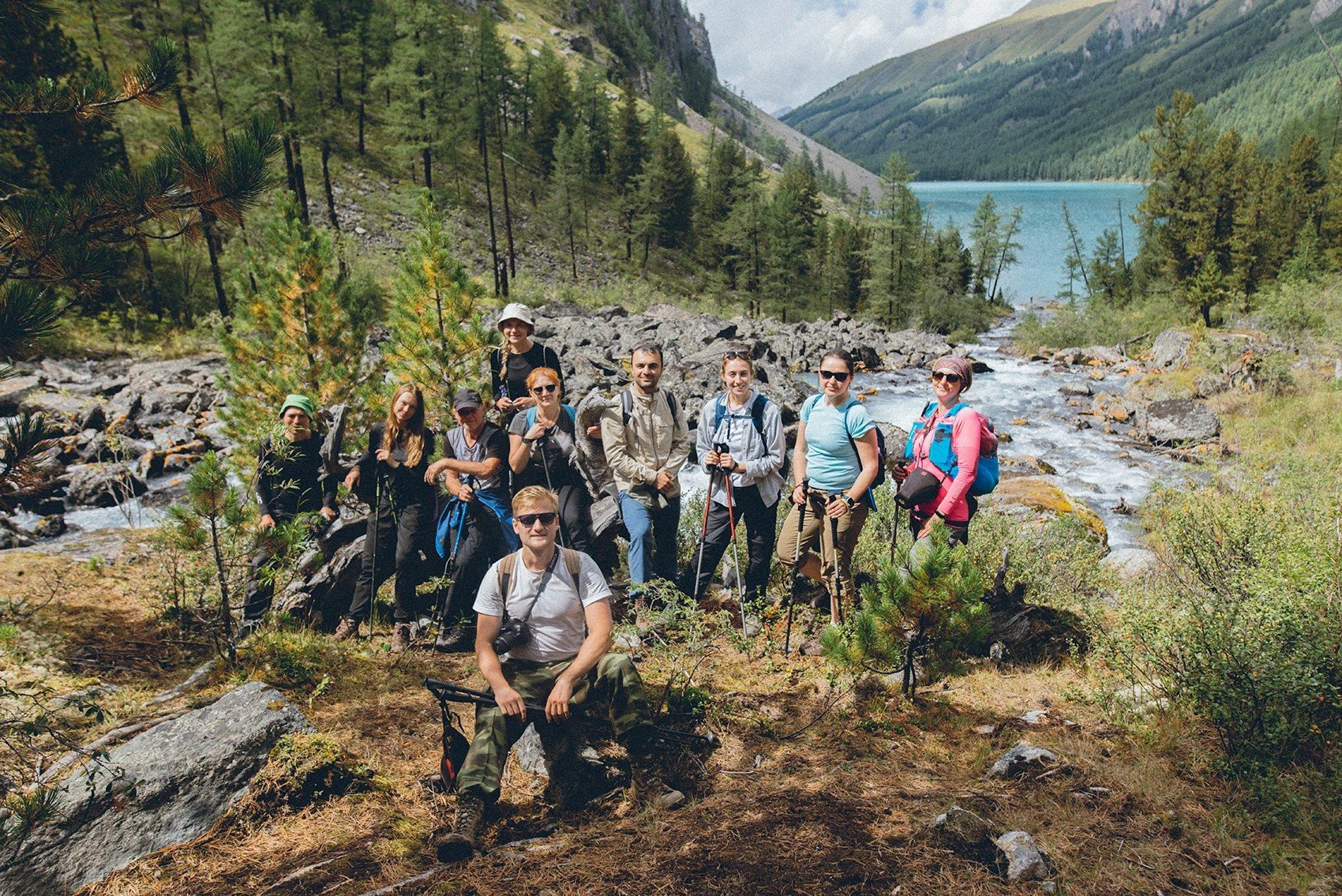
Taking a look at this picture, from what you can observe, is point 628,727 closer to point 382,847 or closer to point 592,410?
point 382,847

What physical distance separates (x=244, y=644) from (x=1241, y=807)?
6.36 metres

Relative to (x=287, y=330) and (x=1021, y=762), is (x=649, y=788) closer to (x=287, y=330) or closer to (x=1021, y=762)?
(x=1021, y=762)

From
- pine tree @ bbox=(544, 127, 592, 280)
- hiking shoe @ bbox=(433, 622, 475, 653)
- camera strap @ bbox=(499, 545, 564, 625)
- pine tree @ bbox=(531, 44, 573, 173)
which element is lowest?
hiking shoe @ bbox=(433, 622, 475, 653)

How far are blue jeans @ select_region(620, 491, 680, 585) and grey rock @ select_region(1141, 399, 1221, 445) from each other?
1681 cm

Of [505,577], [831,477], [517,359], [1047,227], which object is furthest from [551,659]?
[1047,227]

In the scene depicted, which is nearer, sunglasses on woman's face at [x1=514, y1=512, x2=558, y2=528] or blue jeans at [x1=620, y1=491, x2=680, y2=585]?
sunglasses on woman's face at [x1=514, y1=512, x2=558, y2=528]

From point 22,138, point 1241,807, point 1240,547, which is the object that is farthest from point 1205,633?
point 22,138

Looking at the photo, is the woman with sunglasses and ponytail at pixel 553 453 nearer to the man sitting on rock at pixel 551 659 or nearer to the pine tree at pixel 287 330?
the man sitting on rock at pixel 551 659

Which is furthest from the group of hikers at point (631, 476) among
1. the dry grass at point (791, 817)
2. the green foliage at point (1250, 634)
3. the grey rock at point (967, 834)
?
the grey rock at point (967, 834)

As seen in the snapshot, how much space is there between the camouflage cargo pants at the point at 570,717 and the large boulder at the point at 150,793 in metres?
1.24

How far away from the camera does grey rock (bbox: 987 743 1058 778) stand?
384 cm

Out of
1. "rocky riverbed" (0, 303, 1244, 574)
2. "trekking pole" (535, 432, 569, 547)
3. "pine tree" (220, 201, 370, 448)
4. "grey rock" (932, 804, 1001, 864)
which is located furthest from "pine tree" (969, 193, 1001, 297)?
"grey rock" (932, 804, 1001, 864)

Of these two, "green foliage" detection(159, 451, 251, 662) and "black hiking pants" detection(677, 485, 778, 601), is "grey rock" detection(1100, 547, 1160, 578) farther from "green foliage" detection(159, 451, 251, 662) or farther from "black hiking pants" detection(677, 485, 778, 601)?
"green foliage" detection(159, 451, 251, 662)

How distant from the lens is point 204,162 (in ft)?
11.1
